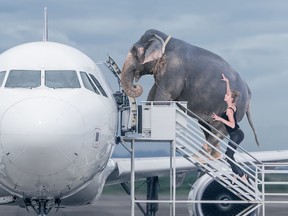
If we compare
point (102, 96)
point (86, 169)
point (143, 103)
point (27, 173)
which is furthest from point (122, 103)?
point (27, 173)

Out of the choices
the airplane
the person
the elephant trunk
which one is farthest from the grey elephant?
the airplane

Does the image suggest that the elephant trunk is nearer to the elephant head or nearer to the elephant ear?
the elephant head

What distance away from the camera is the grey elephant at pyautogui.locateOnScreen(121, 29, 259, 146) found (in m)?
18.7

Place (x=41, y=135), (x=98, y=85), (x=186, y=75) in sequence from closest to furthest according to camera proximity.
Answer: (x=41, y=135)
(x=98, y=85)
(x=186, y=75)

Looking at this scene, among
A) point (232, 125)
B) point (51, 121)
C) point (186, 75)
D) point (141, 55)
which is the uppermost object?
point (141, 55)

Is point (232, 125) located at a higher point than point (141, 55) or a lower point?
lower

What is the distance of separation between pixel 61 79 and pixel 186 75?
4.33 m

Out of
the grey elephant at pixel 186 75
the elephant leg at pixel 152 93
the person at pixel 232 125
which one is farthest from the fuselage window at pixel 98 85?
the elephant leg at pixel 152 93

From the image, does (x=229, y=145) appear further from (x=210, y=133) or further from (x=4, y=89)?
(x=4, y=89)

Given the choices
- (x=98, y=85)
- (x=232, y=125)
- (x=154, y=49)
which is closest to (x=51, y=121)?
(x=98, y=85)

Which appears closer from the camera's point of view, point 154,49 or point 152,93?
point 154,49

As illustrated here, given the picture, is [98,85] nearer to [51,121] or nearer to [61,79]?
[61,79]

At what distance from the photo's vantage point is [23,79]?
15.6m

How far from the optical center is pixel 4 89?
15.3m
